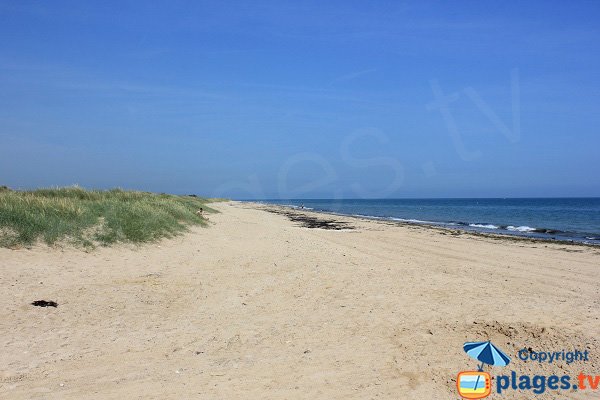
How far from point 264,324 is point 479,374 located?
11.0 ft

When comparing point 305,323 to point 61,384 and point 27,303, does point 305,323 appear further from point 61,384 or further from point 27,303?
point 27,303

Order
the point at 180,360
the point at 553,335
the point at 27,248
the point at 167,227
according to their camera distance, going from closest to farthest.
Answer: the point at 180,360, the point at 553,335, the point at 27,248, the point at 167,227

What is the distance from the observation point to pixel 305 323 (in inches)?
285

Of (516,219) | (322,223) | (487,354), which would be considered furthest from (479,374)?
(516,219)

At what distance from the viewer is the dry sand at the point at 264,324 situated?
5086mm

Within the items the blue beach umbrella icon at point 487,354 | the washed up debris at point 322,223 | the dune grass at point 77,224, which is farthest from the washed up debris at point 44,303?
the washed up debris at point 322,223

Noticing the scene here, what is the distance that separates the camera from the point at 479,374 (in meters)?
5.38

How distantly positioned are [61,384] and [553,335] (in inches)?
263

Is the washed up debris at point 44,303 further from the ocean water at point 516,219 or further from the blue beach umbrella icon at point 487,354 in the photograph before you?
the ocean water at point 516,219

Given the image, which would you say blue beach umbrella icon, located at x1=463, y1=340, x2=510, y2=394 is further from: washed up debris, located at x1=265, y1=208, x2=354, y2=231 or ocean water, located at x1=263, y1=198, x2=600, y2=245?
washed up debris, located at x1=265, y1=208, x2=354, y2=231

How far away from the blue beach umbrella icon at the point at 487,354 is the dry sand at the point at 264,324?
0.11 m

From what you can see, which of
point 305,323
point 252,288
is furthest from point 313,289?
point 305,323

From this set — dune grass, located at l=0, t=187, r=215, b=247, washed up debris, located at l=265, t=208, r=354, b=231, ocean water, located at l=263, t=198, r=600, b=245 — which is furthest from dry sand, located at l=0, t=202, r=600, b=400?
ocean water, located at l=263, t=198, r=600, b=245

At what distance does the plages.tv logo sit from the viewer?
5.02m
